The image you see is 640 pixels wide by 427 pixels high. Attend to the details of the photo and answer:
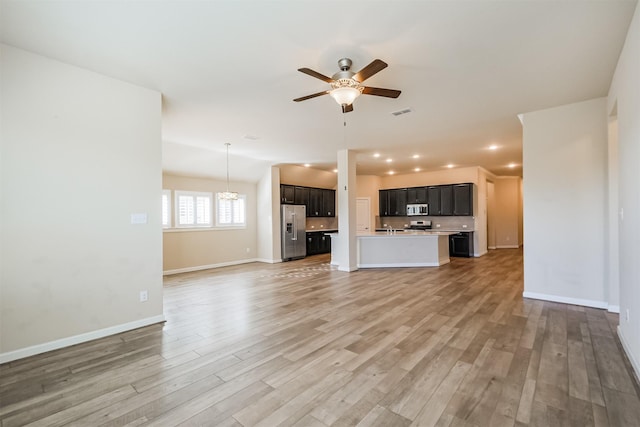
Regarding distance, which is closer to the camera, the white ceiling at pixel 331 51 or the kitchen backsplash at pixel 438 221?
the white ceiling at pixel 331 51

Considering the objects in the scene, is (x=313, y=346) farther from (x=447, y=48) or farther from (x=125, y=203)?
(x=447, y=48)

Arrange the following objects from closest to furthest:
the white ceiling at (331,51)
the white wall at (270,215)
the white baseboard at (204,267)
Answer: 1. the white ceiling at (331,51)
2. the white baseboard at (204,267)
3. the white wall at (270,215)

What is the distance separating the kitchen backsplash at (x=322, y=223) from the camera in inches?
399

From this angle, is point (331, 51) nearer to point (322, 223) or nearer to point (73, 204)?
point (73, 204)

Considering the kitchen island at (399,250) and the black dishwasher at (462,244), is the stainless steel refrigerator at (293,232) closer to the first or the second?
the kitchen island at (399,250)

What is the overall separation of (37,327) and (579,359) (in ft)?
16.5

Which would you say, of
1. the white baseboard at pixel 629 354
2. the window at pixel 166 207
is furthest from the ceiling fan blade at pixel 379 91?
the window at pixel 166 207

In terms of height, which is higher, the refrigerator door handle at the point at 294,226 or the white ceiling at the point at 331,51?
the white ceiling at the point at 331,51

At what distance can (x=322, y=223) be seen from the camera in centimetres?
1059

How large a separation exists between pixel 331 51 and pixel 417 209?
7.84 m

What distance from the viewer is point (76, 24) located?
2.40m

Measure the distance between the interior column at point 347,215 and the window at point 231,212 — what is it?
3.30m

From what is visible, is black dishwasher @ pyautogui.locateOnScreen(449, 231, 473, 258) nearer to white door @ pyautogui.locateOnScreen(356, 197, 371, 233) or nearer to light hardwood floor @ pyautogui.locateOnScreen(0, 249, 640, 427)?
white door @ pyautogui.locateOnScreen(356, 197, 371, 233)

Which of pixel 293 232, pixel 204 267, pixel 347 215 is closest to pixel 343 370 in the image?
pixel 347 215
